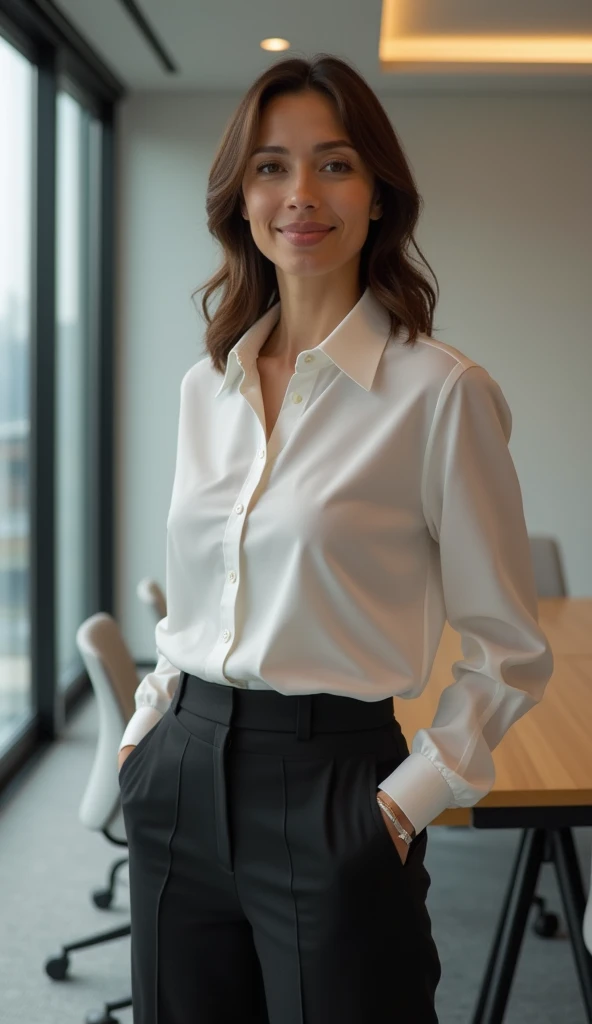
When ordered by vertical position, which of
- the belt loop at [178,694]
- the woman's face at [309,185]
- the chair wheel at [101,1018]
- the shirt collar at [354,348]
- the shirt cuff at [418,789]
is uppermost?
the woman's face at [309,185]

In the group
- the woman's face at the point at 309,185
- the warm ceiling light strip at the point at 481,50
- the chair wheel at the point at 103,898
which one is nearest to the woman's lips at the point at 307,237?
the woman's face at the point at 309,185

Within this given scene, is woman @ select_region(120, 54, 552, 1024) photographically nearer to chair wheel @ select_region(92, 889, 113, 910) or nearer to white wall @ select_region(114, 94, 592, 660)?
chair wheel @ select_region(92, 889, 113, 910)

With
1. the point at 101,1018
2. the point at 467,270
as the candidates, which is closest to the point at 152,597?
the point at 101,1018

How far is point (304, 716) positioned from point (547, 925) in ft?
6.33

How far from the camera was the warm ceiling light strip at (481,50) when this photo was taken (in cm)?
505

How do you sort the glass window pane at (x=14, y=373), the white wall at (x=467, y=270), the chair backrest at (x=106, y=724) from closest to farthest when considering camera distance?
the chair backrest at (x=106, y=724), the glass window pane at (x=14, y=373), the white wall at (x=467, y=270)

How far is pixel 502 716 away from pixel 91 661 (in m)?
1.24

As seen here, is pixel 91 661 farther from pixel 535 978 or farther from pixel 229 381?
pixel 535 978

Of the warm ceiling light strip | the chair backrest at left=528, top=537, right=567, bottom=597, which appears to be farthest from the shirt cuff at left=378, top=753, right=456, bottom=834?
the warm ceiling light strip

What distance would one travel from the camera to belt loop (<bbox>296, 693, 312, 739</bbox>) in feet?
3.98

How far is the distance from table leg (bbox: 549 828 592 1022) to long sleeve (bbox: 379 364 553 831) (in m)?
0.96

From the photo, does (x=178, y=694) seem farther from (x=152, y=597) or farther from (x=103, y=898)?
(x=103, y=898)

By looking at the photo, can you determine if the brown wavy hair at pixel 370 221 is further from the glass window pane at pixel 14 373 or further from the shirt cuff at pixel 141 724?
the glass window pane at pixel 14 373

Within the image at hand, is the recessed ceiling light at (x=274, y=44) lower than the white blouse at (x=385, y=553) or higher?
higher
